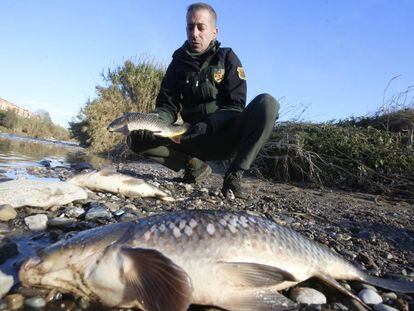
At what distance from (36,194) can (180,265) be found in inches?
91.1

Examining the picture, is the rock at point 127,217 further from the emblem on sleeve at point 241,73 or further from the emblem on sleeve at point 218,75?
the emblem on sleeve at point 241,73

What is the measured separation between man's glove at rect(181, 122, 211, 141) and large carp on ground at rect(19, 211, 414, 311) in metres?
3.47

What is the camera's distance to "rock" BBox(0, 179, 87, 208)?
3.48 meters

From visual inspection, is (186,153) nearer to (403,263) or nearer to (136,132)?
(136,132)

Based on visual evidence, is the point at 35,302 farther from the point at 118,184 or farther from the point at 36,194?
the point at 118,184

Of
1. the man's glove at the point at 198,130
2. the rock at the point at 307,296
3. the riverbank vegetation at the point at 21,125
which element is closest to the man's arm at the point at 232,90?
the man's glove at the point at 198,130

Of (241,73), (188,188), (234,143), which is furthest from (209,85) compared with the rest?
(188,188)

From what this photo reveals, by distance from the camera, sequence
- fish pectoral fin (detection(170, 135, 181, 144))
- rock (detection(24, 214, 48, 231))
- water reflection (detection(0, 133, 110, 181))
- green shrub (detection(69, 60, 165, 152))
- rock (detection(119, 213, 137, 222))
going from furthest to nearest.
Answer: green shrub (detection(69, 60, 165, 152)) < water reflection (detection(0, 133, 110, 181)) < fish pectoral fin (detection(170, 135, 181, 144)) < rock (detection(119, 213, 137, 222)) < rock (detection(24, 214, 48, 231))

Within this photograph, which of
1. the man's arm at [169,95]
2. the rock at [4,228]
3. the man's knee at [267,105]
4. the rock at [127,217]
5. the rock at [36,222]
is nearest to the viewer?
the rock at [4,228]

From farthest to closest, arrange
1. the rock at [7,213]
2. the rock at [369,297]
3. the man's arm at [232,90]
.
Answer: the man's arm at [232,90] → the rock at [7,213] → the rock at [369,297]

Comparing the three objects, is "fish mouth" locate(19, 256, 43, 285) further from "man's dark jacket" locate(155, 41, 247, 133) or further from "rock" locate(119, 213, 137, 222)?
"man's dark jacket" locate(155, 41, 247, 133)

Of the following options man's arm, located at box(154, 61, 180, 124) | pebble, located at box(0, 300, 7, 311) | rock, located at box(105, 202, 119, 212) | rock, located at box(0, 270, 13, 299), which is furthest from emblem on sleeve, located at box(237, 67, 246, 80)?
pebble, located at box(0, 300, 7, 311)

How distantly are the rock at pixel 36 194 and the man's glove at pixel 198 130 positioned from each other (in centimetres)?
210

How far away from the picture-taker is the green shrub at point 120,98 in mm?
16414
